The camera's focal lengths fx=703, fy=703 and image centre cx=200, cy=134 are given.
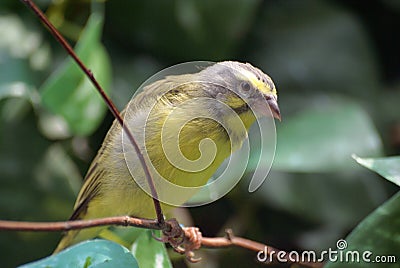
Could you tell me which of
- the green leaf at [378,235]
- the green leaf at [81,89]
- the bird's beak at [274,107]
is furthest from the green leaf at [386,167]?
the green leaf at [81,89]

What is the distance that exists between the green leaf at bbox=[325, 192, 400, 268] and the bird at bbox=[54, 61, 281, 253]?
21 cm

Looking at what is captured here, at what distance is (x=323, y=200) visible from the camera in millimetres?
1704

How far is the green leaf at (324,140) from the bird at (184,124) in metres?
0.30

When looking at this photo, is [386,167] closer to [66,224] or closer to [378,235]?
[378,235]

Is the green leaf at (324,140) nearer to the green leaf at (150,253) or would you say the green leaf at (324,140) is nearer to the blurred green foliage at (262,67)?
the blurred green foliage at (262,67)

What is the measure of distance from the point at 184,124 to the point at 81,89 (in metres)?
0.44

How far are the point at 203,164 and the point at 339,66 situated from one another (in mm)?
957

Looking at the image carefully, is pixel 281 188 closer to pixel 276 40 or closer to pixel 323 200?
pixel 323 200

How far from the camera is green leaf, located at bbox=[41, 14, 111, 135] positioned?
1.38m

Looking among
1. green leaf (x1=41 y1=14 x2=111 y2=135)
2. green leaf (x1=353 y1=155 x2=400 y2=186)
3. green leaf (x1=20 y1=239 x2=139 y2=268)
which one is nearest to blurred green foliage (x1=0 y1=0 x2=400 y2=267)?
green leaf (x1=41 y1=14 x2=111 y2=135)

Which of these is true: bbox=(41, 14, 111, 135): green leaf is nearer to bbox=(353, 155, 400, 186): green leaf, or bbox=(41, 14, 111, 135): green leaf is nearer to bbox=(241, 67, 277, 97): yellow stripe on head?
bbox=(241, 67, 277, 97): yellow stripe on head

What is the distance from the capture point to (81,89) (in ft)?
4.82

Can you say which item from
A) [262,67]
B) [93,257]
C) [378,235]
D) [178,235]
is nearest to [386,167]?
[378,235]

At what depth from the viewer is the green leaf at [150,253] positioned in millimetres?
1002
